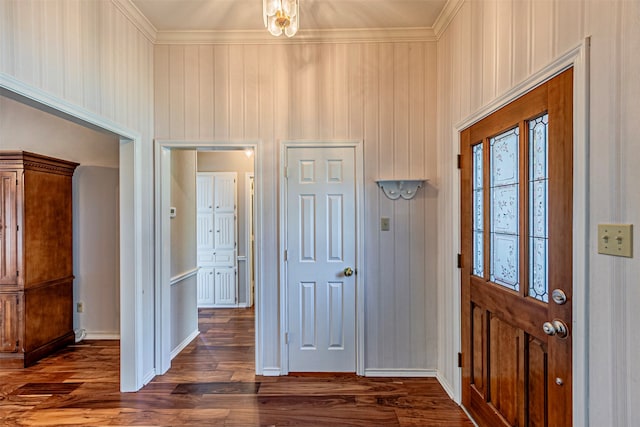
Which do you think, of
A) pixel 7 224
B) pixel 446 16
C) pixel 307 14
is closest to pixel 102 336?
pixel 7 224

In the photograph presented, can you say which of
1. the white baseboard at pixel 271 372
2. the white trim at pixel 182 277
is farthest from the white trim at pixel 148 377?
the white baseboard at pixel 271 372

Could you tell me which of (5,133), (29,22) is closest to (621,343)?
(29,22)

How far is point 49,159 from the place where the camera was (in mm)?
3170

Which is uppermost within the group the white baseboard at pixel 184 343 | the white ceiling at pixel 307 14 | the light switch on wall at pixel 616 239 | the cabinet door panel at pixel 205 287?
the white ceiling at pixel 307 14

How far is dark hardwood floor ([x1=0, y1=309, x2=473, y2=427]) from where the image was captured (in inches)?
85.6

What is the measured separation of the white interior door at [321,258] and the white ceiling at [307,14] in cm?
105

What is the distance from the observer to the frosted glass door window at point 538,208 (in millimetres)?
1470

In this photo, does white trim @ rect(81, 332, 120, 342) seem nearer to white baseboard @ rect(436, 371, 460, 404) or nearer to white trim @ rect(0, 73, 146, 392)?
white trim @ rect(0, 73, 146, 392)

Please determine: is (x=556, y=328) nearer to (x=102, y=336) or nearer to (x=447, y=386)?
(x=447, y=386)

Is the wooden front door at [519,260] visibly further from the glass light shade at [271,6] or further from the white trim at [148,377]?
the white trim at [148,377]

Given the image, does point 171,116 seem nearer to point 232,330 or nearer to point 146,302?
point 146,302

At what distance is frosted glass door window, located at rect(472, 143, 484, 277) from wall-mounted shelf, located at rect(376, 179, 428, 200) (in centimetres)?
58

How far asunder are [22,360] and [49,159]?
1962 millimetres

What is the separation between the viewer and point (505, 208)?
5.91 ft
